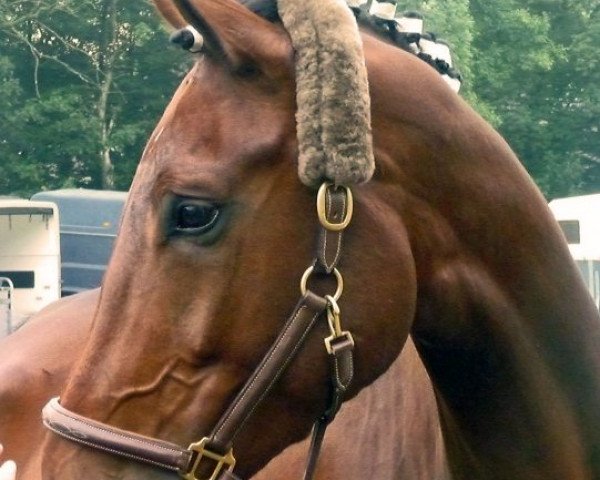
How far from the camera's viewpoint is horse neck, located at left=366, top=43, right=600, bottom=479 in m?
2.30

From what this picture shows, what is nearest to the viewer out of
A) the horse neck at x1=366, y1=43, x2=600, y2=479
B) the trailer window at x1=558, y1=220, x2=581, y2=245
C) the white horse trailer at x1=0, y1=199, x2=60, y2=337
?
the horse neck at x1=366, y1=43, x2=600, y2=479

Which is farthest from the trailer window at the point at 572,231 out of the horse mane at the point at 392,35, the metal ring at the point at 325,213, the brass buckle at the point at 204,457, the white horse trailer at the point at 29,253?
the brass buckle at the point at 204,457

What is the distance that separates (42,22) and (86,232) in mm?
7802

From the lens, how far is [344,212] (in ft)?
7.04

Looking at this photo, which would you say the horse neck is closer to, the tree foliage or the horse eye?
the horse eye

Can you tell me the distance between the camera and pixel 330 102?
7.04ft

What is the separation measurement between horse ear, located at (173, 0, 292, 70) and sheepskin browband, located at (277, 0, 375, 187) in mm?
46

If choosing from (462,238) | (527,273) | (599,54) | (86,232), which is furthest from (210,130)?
(599,54)

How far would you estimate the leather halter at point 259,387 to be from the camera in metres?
2.05

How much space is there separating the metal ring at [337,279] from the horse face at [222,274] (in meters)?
0.02

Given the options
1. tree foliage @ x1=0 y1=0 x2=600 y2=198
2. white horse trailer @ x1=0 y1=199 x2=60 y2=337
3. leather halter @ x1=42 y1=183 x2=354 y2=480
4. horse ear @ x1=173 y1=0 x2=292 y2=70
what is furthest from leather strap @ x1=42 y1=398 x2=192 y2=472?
tree foliage @ x1=0 y1=0 x2=600 y2=198

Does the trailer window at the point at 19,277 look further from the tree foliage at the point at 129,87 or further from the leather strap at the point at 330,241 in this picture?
the leather strap at the point at 330,241

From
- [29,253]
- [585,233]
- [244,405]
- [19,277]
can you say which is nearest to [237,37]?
[244,405]

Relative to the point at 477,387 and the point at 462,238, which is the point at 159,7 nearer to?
the point at 462,238
